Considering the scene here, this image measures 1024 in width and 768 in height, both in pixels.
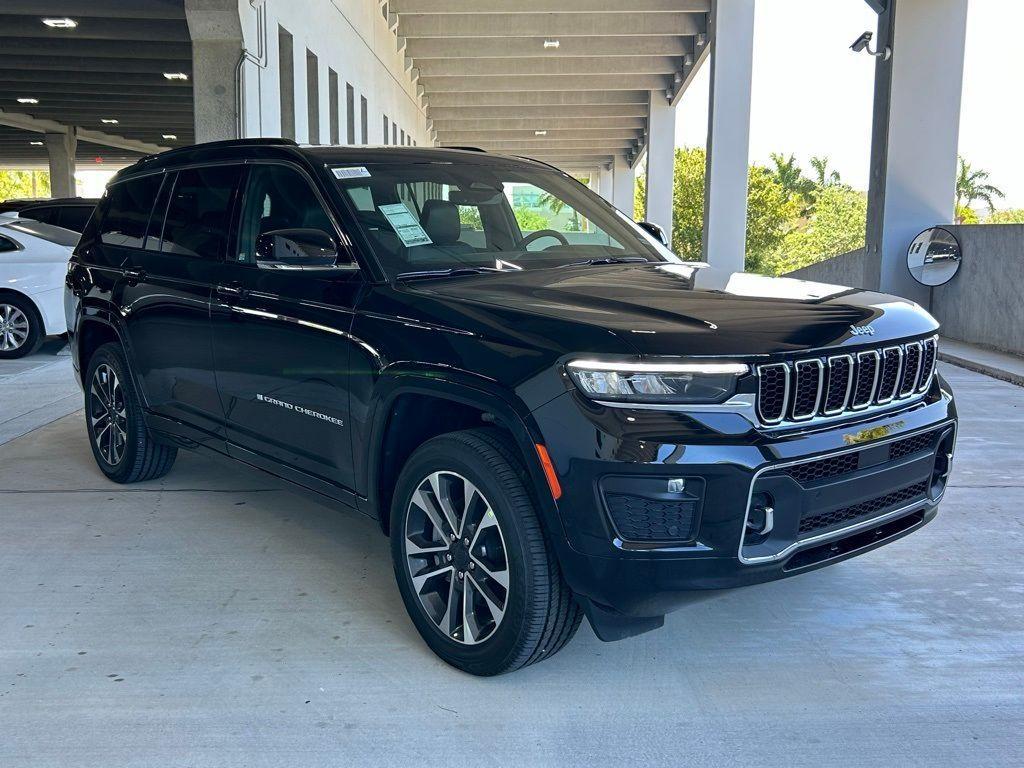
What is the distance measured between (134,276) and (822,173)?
111m

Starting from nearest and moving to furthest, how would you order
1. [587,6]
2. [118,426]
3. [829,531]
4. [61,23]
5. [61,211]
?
[829,531]
[118,426]
[61,211]
[61,23]
[587,6]

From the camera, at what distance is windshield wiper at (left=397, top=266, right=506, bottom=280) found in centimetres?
372

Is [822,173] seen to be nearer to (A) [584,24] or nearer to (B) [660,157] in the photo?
(B) [660,157]

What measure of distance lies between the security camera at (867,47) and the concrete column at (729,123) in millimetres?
4817

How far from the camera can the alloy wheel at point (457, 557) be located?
322 cm

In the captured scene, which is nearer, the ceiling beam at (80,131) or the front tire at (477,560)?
the front tire at (477,560)

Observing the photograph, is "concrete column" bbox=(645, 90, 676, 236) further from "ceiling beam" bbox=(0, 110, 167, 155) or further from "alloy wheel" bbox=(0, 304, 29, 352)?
"alloy wheel" bbox=(0, 304, 29, 352)

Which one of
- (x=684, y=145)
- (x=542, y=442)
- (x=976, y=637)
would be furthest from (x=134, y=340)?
(x=684, y=145)

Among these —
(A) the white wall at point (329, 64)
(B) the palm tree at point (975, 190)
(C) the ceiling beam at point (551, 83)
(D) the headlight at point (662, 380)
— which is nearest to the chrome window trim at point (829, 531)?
(D) the headlight at point (662, 380)

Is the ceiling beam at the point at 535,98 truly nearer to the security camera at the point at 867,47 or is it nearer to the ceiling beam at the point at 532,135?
the ceiling beam at the point at 532,135

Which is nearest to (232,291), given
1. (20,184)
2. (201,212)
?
(201,212)

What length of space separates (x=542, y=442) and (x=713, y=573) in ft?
2.00

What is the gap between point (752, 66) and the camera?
20688 mm

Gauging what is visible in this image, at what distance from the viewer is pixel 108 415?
568 cm
